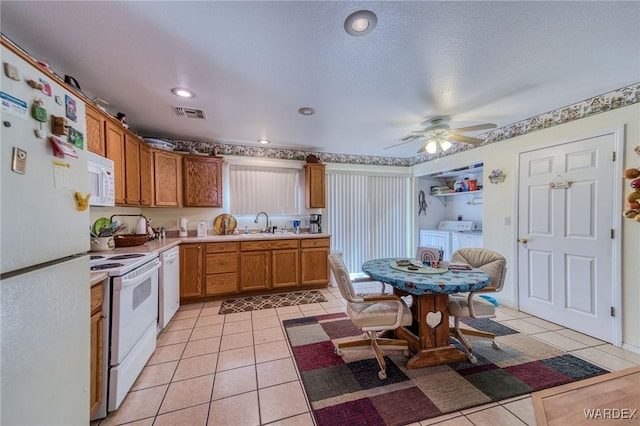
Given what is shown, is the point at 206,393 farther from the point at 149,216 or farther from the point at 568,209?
the point at 568,209

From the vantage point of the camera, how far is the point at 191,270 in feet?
11.1

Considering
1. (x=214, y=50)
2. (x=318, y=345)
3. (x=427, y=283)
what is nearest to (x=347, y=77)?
(x=214, y=50)

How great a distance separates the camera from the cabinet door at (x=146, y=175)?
299 centimetres

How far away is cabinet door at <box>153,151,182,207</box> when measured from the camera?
330cm

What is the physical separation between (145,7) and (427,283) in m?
2.43

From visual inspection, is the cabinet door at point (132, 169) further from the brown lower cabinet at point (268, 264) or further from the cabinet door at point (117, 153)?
the brown lower cabinet at point (268, 264)

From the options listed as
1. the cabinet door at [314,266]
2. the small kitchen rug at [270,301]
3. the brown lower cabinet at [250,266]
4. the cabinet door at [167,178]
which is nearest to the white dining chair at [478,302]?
the small kitchen rug at [270,301]

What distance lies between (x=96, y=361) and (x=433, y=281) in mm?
2261

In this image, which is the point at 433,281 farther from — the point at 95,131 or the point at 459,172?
the point at 459,172

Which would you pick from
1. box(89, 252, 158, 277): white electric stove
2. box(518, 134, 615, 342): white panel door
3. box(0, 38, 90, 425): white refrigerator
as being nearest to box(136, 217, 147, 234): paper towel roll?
box(89, 252, 158, 277): white electric stove

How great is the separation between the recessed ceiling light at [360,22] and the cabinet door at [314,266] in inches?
122

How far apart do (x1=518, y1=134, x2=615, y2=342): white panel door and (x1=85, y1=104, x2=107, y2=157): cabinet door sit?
4576 mm

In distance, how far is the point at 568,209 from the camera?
104 inches

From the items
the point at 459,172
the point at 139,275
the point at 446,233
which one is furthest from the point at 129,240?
the point at 459,172
